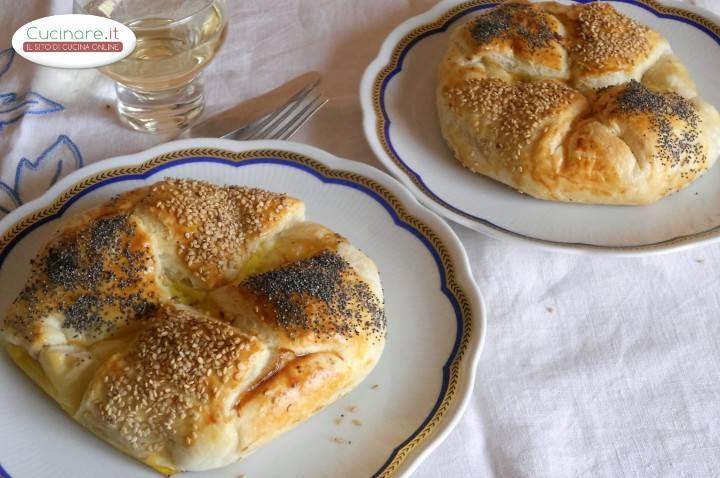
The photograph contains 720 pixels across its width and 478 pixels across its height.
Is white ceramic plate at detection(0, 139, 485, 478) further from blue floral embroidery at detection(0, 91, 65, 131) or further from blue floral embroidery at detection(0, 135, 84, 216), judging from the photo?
blue floral embroidery at detection(0, 91, 65, 131)

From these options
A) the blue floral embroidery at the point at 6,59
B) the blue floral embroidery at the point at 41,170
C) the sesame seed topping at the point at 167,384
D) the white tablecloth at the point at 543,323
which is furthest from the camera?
the blue floral embroidery at the point at 6,59

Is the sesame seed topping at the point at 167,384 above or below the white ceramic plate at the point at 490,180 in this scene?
below

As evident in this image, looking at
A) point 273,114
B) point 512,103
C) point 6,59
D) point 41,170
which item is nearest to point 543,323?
point 512,103

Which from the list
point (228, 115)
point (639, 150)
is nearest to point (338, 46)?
point (228, 115)

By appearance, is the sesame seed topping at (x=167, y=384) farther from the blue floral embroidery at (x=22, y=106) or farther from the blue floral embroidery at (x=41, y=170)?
the blue floral embroidery at (x=22, y=106)

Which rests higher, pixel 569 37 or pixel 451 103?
pixel 569 37

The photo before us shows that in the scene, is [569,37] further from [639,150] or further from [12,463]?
[12,463]

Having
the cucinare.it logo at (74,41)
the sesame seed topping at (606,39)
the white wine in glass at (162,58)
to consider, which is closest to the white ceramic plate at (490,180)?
the sesame seed topping at (606,39)
